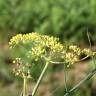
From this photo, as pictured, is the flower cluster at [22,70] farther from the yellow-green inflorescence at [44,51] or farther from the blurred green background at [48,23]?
the blurred green background at [48,23]

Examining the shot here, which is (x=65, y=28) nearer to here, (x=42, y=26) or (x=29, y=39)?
(x=42, y=26)

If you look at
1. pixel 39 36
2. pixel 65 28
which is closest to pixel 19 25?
pixel 65 28

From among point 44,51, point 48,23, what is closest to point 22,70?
point 44,51

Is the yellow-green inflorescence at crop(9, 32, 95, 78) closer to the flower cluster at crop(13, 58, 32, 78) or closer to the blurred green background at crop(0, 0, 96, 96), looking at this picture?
the flower cluster at crop(13, 58, 32, 78)

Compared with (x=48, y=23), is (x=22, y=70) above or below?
below

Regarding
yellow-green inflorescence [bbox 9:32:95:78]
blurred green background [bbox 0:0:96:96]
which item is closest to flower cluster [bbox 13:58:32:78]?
yellow-green inflorescence [bbox 9:32:95:78]

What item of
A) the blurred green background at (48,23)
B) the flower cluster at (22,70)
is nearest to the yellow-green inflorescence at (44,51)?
the flower cluster at (22,70)

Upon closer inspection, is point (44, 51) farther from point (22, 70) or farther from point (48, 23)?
point (48, 23)
